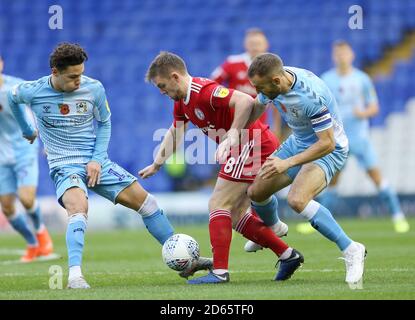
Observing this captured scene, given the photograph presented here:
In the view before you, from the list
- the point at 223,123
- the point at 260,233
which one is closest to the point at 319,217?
the point at 260,233

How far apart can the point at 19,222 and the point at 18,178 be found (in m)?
0.54

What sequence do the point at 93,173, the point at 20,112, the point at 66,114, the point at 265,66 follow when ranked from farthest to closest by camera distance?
the point at 20,112 → the point at 66,114 → the point at 93,173 → the point at 265,66

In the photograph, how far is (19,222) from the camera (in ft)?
35.8

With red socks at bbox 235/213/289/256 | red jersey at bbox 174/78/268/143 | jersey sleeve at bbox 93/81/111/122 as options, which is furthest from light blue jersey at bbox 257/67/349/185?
jersey sleeve at bbox 93/81/111/122

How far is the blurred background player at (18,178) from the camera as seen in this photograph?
425 inches

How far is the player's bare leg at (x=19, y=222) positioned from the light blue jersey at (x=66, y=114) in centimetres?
347

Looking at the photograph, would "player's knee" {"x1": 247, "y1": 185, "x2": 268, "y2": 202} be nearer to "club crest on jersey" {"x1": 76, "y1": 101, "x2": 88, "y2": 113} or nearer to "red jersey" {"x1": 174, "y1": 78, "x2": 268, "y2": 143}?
"red jersey" {"x1": 174, "y1": 78, "x2": 268, "y2": 143}

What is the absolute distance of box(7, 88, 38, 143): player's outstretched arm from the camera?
24.9 ft

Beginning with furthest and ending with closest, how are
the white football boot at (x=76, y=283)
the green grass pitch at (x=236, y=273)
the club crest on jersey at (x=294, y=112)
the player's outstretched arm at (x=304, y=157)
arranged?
the club crest on jersey at (x=294, y=112), the white football boot at (x=76, y=283), the player's outstretched arm at (x=304, y=157), the green grass pitch at (x=236, y=273)

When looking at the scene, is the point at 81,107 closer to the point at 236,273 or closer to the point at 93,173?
the point at 93,173

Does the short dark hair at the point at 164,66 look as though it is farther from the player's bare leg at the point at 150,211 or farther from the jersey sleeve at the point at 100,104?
the player's bare leg at the point at 150,211

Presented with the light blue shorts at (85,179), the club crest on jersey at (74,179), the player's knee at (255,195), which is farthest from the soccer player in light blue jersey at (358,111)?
the club crest on jersey at (74,179)

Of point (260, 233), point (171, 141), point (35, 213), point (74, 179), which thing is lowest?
point (260, 233)

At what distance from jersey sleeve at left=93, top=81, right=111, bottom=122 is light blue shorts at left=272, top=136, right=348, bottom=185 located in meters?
1.45
